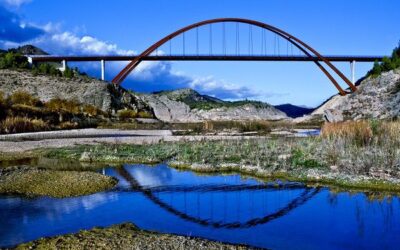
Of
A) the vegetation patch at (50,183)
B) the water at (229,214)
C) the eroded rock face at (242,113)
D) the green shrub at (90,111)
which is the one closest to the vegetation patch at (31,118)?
the green shrub at (90,111)

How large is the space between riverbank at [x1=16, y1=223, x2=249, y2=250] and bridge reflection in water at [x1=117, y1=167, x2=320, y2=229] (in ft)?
5.54

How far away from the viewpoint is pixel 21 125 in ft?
118

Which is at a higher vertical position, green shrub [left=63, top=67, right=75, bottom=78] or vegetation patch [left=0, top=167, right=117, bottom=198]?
green shrub [left=63, top=67, right=75, bottom=78]

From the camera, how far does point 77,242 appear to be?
8.01m

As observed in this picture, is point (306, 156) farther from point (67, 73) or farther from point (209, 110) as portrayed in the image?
point (209, 110)

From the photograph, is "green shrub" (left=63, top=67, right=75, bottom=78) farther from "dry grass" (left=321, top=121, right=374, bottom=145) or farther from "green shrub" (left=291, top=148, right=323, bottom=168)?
"green shrub" (left=291, top=148, right=323, bottom=168)

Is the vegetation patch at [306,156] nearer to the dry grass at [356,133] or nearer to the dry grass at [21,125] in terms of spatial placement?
the dry grass at [356,133]

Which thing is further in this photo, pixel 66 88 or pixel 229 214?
pixel 66 88

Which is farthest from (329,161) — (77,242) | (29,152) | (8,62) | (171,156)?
(8,62)

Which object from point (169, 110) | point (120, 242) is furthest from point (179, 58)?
point (120, 242)

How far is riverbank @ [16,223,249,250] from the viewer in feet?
25.6

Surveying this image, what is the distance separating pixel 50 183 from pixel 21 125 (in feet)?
79.4

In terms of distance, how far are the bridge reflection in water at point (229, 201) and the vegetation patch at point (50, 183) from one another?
1.18 m

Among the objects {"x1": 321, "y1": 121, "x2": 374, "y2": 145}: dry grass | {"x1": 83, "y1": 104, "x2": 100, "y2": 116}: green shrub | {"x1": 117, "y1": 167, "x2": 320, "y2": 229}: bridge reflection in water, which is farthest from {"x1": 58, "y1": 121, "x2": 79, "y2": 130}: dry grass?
{"x1": 117, "y1": 167, "x2": 320, "y2": 229}: bridge reflection in water
